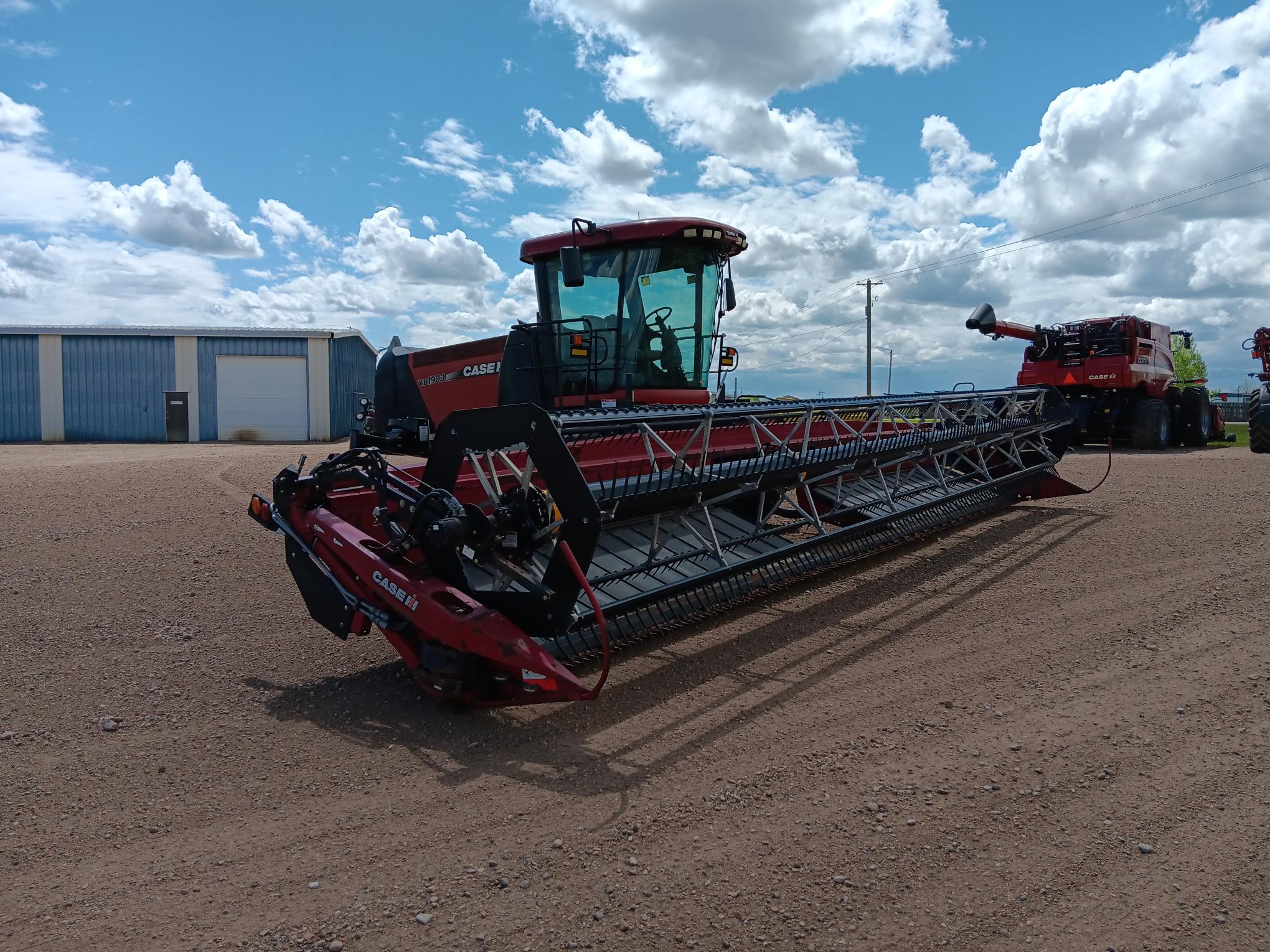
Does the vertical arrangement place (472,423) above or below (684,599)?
above

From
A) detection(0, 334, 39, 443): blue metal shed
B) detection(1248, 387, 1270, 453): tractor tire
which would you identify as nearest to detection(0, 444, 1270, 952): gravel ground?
detection(1248, 387, 1270, 453): tractor tire

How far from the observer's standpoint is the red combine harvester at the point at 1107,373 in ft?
55.1

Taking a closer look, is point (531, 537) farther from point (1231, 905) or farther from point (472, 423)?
point (1231, 905)

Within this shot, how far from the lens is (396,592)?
391cm

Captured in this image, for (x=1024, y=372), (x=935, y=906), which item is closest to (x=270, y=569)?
(x=935, y=906)

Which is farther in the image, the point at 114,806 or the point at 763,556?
the point at 763,556

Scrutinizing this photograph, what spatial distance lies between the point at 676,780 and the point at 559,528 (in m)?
1.11

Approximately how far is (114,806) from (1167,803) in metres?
3.80

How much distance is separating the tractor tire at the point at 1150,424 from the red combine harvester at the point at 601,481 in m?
8.77

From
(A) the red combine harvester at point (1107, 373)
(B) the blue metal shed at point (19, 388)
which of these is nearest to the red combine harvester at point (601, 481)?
(A) the red combine harvester at point (1107, 373)

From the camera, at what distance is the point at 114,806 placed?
3.27 metres

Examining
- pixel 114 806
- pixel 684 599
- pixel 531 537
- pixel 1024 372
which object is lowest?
pixel 114 806

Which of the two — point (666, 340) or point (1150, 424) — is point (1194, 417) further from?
point (666, 340)

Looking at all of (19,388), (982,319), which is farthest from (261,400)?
(982,319)
